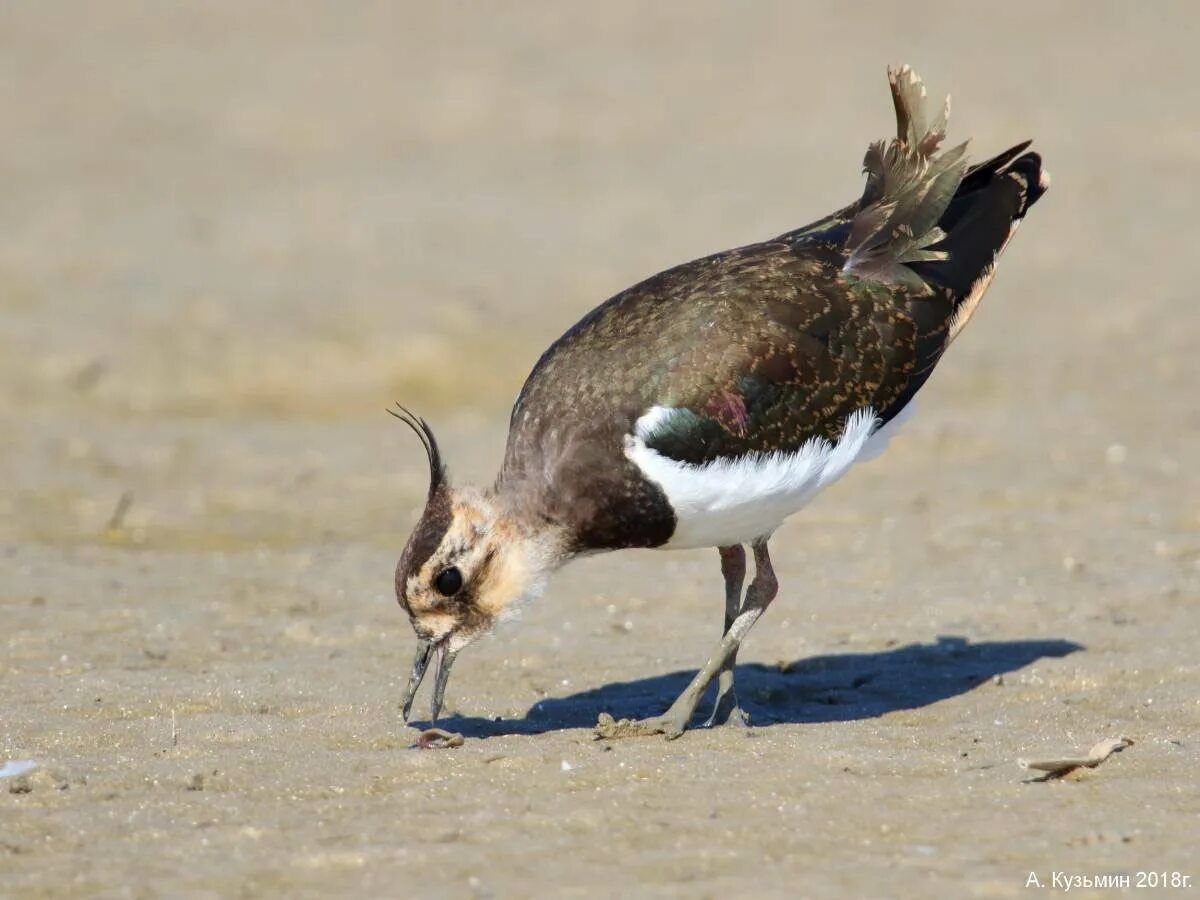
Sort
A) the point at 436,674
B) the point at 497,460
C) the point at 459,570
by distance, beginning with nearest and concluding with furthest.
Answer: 1. the point at 459,570
2. the point at 436,674
3. the point at 497,460

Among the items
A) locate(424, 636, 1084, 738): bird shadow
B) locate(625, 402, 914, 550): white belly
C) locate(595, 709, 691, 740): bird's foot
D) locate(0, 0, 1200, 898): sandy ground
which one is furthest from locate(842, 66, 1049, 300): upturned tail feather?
locate(595, 709, 691, 740): bird's foot

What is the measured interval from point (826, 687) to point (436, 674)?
2399 millimetres

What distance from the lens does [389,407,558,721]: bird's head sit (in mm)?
8656

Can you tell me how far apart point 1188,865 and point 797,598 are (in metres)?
5.25

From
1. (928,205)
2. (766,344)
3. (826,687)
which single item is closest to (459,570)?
(766,344)

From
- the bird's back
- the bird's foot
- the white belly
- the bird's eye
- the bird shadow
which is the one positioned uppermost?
the bird's back

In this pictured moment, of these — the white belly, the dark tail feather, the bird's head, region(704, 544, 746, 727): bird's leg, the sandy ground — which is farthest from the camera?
the dark tail feather

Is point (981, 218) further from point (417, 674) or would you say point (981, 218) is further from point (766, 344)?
point (417, 674)

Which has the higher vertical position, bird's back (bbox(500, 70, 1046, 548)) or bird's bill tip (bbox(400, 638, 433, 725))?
bird's back (bbox(500, 70, 1046, 548))

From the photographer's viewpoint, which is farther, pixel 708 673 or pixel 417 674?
pixel 708 673

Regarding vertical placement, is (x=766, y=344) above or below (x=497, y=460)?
above

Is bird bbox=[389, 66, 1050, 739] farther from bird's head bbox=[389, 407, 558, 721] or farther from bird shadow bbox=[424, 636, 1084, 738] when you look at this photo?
bird shadow bbox=[424, 636, 1084, 738]

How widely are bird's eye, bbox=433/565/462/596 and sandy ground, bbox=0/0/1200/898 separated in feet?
2.48

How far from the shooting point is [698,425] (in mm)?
8648
